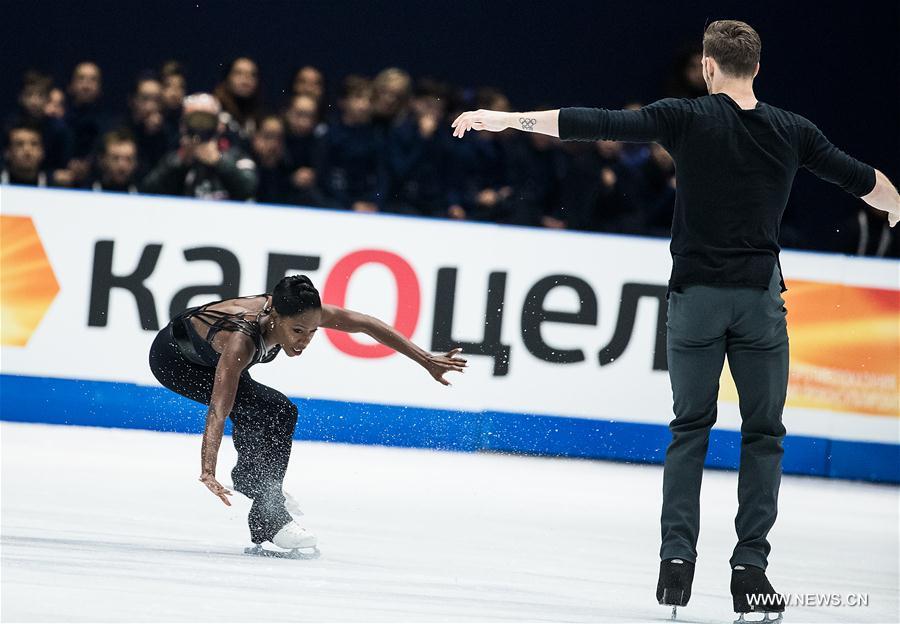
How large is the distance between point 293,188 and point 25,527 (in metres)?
4.43

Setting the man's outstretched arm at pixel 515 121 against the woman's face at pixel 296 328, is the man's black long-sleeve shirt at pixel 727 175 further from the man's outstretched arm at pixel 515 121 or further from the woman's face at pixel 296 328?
the woman's face at pixel 296 328

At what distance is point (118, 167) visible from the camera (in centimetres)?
959

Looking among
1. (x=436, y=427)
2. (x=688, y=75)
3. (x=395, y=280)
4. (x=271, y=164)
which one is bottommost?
(x=436, y=427)

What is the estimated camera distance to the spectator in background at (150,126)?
10.3 m

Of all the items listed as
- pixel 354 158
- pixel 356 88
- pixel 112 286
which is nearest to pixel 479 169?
pixel 354 158

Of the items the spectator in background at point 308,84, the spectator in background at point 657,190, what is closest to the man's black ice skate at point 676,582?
the spectator in background at point 657,190

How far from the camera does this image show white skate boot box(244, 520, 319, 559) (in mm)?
5523

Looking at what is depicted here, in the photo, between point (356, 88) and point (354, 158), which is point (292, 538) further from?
point (356, 88)

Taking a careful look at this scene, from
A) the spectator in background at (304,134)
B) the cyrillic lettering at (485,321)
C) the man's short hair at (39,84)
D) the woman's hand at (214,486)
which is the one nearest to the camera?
the woman's hand at (214,486)

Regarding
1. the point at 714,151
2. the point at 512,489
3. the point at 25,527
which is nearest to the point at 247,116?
the point at 512,489

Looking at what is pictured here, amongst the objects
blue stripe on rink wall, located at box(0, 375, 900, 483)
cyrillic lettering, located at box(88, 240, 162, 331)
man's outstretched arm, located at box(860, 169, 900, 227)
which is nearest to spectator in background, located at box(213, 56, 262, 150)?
cyrillic lettering, located at box(88, 240, 162, 331)

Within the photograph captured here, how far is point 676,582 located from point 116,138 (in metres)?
6.27

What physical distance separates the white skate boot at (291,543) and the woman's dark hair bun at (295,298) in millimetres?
828

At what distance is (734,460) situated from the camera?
960cm
